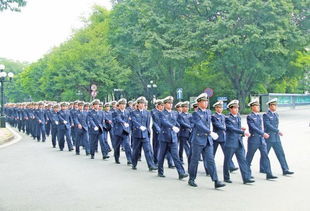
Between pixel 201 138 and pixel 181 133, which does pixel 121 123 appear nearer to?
pixel 181 133

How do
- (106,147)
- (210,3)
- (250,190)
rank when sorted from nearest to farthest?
(250,190) < (106,147) < (210,3)

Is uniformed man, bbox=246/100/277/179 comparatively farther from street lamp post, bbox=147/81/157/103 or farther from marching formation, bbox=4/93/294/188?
street lamp post, bbox=147/81/157/103

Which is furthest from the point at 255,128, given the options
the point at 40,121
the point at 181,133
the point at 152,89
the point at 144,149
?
the point at 152,89

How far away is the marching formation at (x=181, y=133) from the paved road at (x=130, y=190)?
1.22 feet

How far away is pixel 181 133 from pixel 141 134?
1.13m

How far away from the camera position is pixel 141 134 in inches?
476

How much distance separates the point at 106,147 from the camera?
15.4 meters

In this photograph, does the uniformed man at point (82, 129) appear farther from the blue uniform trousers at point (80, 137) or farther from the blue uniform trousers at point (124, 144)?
the blue uniform trousers at point (124, 144)

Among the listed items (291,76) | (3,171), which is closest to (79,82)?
(291,76)

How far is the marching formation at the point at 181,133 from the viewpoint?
960 centimetres

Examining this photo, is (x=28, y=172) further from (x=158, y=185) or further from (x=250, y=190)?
(x=250, y=190)

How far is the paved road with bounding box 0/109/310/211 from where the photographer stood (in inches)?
308

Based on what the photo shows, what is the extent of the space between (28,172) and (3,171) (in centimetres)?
Result: 73

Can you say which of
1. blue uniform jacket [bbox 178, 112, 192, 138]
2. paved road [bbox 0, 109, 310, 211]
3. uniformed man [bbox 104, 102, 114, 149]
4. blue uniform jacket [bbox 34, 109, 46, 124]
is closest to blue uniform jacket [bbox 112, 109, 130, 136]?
paved road [bbox 0, 109, 310, 211]
